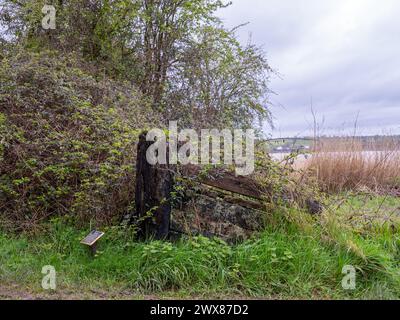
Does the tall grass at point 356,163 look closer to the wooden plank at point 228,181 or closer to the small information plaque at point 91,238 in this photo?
the wooden plank at point 228,181

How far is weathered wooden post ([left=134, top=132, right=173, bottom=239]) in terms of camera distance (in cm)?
403

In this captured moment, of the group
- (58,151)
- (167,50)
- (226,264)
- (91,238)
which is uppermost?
(167,50)

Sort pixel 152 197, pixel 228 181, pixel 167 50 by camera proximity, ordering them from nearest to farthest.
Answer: pixel 152 197
pixel 228 181
pixel 167 50

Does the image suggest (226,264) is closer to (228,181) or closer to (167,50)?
(228,181)

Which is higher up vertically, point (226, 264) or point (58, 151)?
point (58, 151)

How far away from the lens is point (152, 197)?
159 inches

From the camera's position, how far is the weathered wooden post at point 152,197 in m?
4.03

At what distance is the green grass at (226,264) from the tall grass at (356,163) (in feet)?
11.7

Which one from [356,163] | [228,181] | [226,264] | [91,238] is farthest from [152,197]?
[356,163]

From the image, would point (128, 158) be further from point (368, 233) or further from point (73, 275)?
point (368, 233)

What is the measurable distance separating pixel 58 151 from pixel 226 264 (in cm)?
257

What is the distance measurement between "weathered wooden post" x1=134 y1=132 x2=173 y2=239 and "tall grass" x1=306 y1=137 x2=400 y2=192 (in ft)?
13.7
